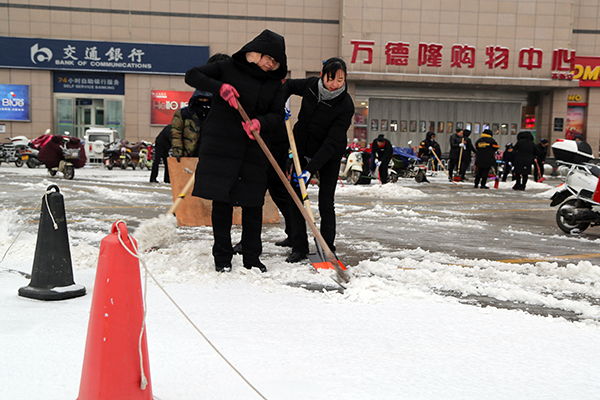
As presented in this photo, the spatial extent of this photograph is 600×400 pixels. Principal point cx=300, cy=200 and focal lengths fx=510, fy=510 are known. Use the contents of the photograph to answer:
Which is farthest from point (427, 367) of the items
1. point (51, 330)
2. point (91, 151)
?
point (91, 151)

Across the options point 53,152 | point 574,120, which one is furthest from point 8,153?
point 574,120

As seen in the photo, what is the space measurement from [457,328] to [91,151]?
22867 mm

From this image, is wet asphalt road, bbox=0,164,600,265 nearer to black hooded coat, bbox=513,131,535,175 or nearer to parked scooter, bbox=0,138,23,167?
black hooded coat, bbox=513,131,535,175

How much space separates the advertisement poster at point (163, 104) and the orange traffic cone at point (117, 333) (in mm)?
28883

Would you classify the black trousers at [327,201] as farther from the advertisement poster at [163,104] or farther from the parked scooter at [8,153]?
the advertisement poster at [163,104]

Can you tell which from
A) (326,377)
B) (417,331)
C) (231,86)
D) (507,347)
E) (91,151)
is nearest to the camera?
(326,377)

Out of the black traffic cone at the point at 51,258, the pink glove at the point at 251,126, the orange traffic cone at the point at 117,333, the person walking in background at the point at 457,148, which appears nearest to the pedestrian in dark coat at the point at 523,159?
the person walking in background at the point at 457,148

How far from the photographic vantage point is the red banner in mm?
30891

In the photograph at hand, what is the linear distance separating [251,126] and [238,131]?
0.68 feet

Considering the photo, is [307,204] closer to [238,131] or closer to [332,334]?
[238,131]

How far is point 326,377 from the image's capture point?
2180mm

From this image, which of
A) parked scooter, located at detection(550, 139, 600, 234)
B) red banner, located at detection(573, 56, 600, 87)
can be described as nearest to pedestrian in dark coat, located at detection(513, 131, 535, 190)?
parked scooter, located at detection(550, 139, 600, 234)

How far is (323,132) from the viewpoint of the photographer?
4402 millimetres

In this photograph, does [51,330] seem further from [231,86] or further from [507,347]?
[507,347]
